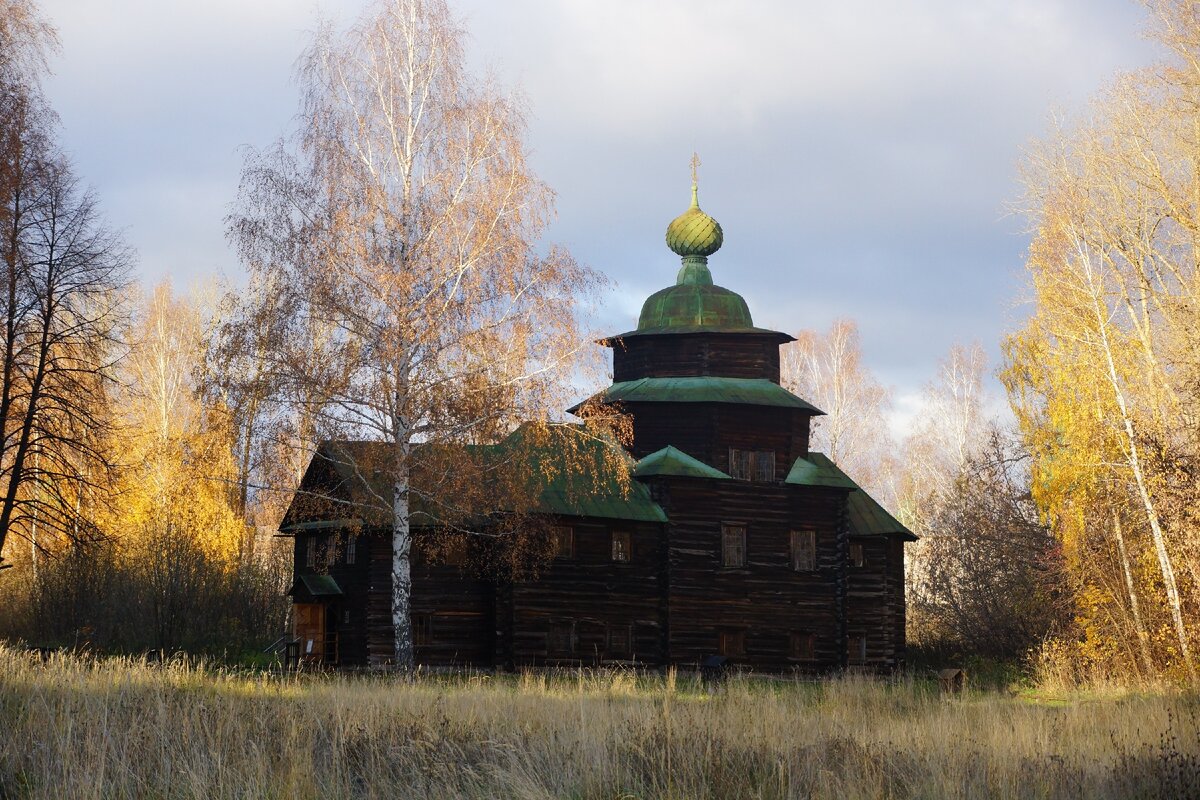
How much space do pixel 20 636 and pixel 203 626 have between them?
14.8 ft

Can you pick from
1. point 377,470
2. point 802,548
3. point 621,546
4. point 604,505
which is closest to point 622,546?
point 621,546

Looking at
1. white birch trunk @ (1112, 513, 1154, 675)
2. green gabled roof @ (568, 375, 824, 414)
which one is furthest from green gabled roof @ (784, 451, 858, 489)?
white birch trunk @ (1112, 513, 1154, 675)

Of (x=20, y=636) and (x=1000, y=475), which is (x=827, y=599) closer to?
(x=1000, y=475)

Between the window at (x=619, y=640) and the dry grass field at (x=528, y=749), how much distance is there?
54.0ft

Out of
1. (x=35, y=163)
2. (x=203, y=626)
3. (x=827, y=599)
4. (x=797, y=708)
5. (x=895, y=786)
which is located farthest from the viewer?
(x=827, y=599)

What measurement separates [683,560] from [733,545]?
5.23 feet

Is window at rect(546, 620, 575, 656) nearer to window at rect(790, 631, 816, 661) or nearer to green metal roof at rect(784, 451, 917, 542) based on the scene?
window at rect(790, 631, 816, 661)

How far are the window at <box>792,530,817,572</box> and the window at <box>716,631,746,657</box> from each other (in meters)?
2.39

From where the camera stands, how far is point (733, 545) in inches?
1323

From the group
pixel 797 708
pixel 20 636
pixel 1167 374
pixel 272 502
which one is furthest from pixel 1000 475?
pixel 20 636

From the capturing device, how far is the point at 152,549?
103 feet

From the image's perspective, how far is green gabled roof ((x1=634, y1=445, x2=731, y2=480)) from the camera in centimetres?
3291

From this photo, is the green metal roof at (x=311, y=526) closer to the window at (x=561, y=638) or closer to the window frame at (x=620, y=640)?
the window at (x=561, y=638)

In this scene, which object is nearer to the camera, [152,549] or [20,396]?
[20,396]
